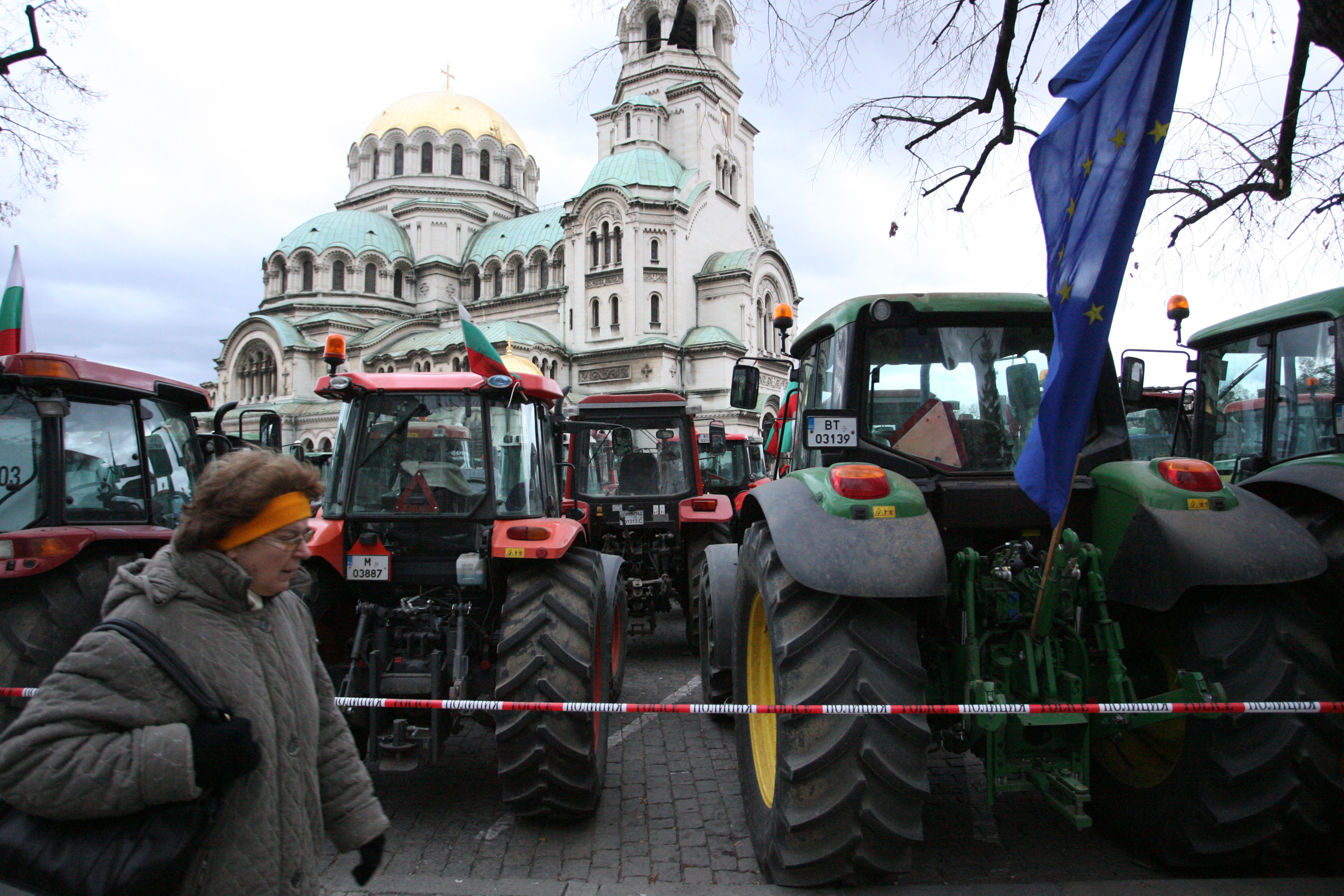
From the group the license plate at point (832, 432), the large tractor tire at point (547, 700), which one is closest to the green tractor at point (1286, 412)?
the license plate at point (832, 432)

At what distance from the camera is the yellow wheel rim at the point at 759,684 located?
12.2 ft

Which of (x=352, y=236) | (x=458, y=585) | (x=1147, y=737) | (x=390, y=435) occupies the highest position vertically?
(x=352, y=236)

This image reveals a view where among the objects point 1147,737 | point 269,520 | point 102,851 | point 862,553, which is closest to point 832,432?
point 862,553

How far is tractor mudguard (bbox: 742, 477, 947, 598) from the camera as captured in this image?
283 cm

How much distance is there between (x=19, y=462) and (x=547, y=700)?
309 cm

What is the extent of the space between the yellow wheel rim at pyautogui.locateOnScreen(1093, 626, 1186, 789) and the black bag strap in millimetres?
3022

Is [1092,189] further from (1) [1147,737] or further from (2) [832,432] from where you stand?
(1) [1147,737]

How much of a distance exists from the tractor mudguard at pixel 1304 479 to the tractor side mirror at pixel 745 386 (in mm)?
2860

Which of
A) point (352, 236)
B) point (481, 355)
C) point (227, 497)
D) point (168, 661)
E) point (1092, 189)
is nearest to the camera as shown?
point (168, 661)

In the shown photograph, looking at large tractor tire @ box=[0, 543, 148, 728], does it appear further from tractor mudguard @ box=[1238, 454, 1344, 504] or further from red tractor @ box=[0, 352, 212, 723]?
tractor mudguard @ box=[1238, 454, 1344, 504]

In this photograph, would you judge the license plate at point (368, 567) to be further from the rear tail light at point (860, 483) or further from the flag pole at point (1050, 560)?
the flag pole at point (1050, 560)

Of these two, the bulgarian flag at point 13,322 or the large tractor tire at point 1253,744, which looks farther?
the bulgarian flag at point 13,322

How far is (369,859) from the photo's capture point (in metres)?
2.00

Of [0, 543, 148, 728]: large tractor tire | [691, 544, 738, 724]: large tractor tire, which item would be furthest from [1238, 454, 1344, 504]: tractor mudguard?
[0, 543, 148, 728]: large tractor tire
